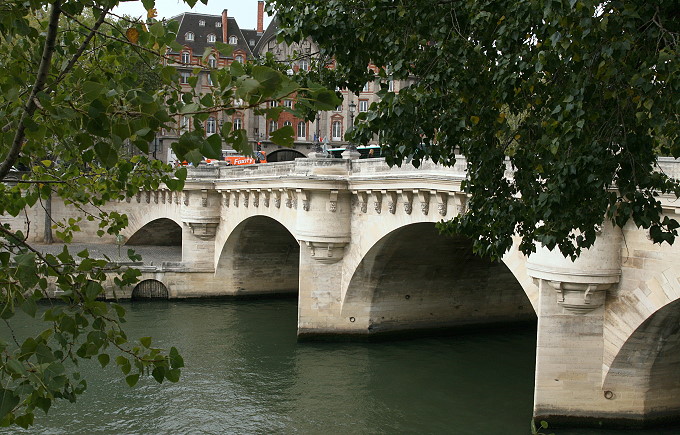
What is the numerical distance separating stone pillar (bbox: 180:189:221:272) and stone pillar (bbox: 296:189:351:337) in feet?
31.8

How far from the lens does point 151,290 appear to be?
3422 cm

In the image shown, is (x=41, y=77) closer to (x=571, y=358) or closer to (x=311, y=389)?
(x=571, y=358)

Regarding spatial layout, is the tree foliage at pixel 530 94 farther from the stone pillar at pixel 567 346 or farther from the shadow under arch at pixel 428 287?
the shadow under arch at pixel 428 287

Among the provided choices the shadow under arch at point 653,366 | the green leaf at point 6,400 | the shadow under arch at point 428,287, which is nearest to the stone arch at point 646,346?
the shadow under arch at point 653,366

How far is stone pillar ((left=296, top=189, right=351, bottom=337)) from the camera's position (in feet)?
85.3

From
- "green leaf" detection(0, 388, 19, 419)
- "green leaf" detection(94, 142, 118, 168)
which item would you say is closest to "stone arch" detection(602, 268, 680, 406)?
"green leaf" detection(94, 142, 118, 168)

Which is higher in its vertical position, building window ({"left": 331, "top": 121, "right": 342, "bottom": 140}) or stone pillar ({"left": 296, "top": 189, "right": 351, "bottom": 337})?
building window ({"left": 331, "top": 121, "right": 342, "bottom": 140})

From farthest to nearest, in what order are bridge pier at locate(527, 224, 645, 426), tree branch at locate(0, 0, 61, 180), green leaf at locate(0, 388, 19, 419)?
bridge pier at locate(527, 224, 645, 426), tree branch at locate(0, 0, 61, 180), green leaf at locate(0, 388, 19, 419)

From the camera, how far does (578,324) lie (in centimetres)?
1634

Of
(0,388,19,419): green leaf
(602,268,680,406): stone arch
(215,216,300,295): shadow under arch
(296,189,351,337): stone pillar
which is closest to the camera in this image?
(0,388,19,419): green leaf

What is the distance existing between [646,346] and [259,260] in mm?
21809

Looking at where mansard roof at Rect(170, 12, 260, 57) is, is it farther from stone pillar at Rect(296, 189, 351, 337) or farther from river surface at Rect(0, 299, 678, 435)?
stone pillar at Rect(296, 189, 351, 337)

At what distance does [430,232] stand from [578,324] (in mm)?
8942

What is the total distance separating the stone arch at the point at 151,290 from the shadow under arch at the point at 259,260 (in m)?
2.30
